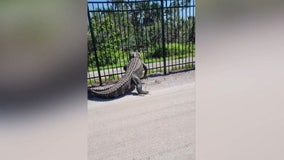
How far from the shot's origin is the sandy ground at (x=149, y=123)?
1.77m

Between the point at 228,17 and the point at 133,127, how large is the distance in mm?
849

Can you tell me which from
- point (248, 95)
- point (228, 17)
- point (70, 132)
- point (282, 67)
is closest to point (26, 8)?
point (70, 132)

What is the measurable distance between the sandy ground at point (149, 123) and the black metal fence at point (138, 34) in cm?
11

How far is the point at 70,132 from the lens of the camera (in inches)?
67.8

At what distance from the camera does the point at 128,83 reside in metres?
1.78

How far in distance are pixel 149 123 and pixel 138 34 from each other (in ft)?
1.59

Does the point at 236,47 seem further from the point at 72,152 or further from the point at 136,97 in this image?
the point at 72,152

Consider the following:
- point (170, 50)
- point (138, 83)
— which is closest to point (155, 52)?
point (170, 50)

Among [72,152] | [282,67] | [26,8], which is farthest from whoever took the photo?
[282,67]

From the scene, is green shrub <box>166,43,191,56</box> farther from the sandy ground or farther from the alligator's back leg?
the alligator's back leg

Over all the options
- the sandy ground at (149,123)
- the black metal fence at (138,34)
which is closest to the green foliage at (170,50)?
the black metal fence at (138,34)

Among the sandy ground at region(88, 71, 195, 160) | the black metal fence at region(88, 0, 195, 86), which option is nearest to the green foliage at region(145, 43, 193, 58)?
the black metal fence at region(88, 0, 195, 86)

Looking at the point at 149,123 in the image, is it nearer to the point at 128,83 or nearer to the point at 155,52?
the point at 128,83

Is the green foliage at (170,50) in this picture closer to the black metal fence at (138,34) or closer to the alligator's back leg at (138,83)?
the black metal fence at (138,34)
